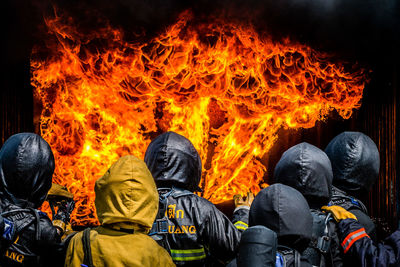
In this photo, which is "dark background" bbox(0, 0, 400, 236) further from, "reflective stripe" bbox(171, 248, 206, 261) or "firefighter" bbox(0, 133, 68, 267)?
"reflective stripe" bbox(171, 248, 206, 261)

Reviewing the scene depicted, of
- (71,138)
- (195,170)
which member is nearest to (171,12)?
(71,138)

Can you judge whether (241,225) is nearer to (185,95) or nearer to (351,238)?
(351,238)

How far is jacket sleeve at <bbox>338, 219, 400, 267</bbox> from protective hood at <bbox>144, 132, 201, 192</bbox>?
4.78 ft

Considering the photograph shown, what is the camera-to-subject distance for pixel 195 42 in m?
7.87

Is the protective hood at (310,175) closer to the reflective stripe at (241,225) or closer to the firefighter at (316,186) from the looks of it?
the firefighter at (316,186)

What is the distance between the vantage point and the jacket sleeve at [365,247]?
3.19 m

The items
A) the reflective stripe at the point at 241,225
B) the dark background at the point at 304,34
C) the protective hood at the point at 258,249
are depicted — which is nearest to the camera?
the protective hood at the point at 258,249

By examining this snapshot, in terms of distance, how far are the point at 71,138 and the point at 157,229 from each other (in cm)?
483

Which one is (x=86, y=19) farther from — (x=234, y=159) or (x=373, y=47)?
(x=373, y=47)

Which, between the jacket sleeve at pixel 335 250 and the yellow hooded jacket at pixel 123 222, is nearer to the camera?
the yellow hooded jacket at pixel 123 222

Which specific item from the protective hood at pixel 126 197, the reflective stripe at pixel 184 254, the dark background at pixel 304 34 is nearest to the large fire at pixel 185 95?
the dark background at pixel 304 34

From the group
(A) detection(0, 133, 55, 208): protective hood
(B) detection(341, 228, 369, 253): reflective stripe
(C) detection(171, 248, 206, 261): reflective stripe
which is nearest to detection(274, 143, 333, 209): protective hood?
(B) detection(341, 228, 369, 253): reflective stripe

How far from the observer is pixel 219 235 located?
12.6ft

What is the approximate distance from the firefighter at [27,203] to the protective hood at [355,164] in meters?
Result: 2.76
